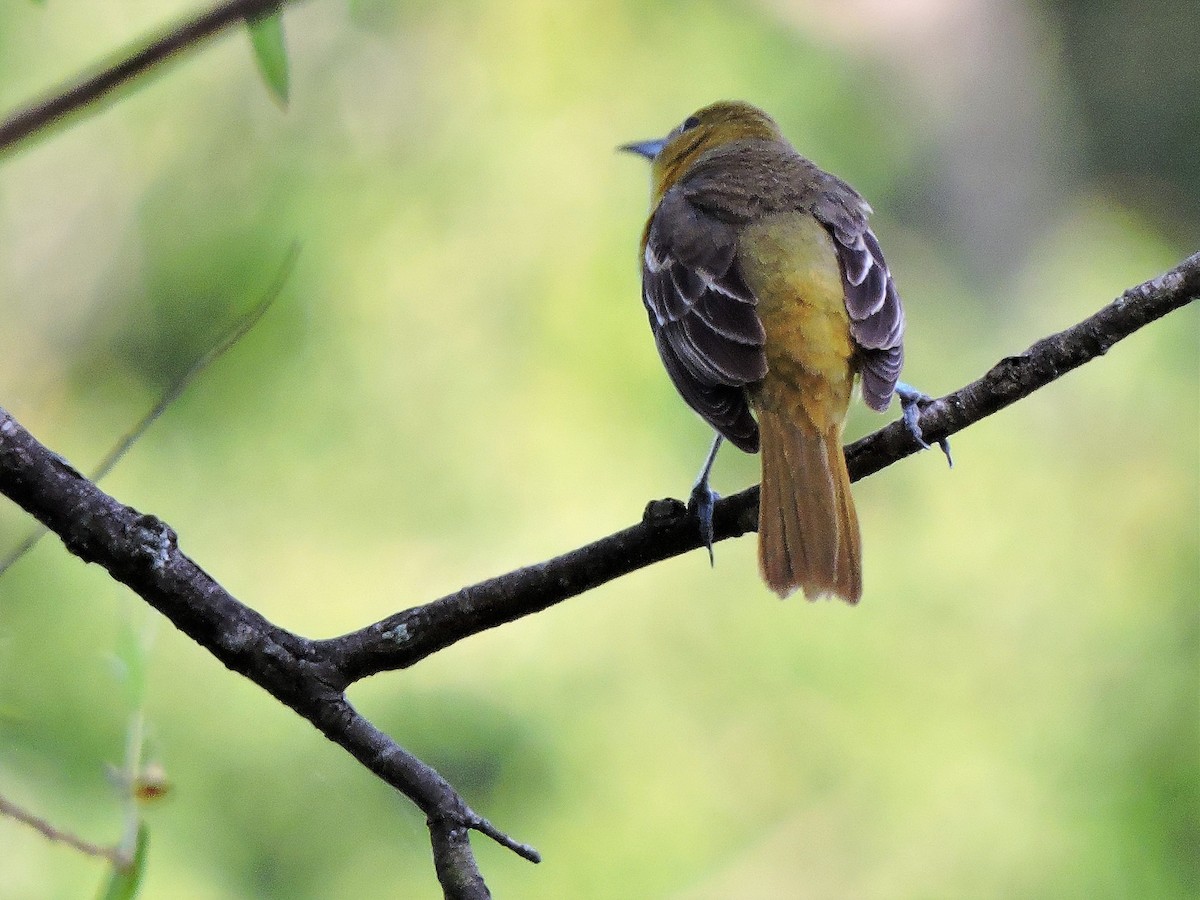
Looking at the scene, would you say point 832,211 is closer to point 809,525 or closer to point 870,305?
point 870,305

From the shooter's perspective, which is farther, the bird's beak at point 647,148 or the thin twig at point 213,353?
the bird's beak at point 647,148

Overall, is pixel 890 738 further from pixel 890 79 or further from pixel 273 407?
pixel 890 79

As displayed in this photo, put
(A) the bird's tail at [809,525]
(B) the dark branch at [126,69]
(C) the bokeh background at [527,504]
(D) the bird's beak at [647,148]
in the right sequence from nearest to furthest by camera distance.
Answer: (B) the dark branch at [126,69], (A) the bird's tail at [809,525], (C) the bokeh background at [527,504], (D) the bird's beak at [647,148]

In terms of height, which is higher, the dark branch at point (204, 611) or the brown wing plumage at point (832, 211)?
the brown wing plumage at point (832, 211)

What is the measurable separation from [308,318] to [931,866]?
2940 mm

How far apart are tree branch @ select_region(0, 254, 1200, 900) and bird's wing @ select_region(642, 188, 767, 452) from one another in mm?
722

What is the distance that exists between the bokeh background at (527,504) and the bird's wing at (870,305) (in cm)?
160

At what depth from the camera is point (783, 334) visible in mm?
2762

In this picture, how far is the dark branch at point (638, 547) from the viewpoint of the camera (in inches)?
69.8

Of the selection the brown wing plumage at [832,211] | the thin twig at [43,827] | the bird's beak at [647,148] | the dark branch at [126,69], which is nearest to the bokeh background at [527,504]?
the bird's beak at [647,148]

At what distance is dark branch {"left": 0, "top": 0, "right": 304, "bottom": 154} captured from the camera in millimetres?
528

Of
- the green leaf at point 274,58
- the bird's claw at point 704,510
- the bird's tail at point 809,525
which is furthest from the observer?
the bird's tail at point 809,525

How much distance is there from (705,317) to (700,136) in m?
1.67

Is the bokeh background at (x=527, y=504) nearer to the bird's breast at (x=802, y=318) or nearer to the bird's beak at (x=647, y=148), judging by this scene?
the bird's beak at (x=647, y=148)
